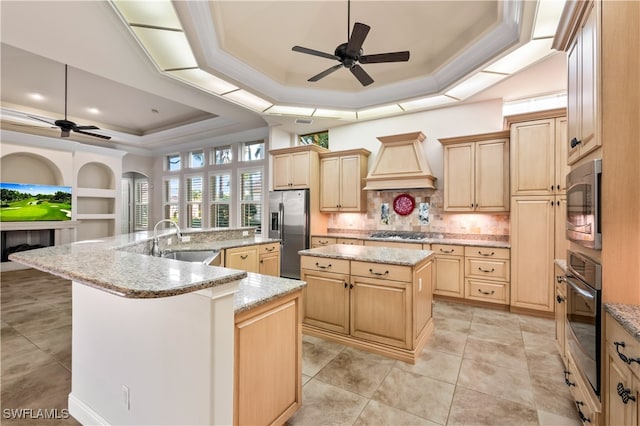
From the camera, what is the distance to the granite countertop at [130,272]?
3.20 feet

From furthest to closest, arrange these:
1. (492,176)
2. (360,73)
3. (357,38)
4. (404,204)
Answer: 1. (404,204)
2. (492,176)
3. (360,73)
4. (357,38)

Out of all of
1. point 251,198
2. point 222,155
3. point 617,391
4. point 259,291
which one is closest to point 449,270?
point 617,391

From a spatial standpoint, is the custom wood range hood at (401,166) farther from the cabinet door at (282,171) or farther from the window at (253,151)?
the window at (253,151)

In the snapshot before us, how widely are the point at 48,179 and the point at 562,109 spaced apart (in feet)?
32.6

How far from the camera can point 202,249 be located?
3359 millimetres

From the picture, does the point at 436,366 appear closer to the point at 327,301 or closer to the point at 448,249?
the point at 327,301

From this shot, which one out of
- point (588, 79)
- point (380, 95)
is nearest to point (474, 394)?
point (588, 79)

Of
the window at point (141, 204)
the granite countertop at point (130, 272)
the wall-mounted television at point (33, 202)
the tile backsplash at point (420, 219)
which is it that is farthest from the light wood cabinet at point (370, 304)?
the window at point (141, 204)

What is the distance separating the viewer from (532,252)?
3574mm

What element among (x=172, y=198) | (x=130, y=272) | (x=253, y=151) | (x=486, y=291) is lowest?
(x=486, y=291)

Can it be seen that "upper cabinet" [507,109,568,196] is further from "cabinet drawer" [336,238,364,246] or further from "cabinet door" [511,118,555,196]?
"cabinet drawer" [336,238,364,246]

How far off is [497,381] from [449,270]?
2.04 meters

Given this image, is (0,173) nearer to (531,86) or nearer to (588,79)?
(588,79)

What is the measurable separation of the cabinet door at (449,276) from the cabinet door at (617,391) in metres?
2.81
